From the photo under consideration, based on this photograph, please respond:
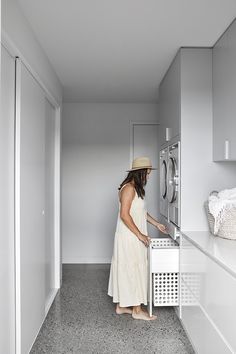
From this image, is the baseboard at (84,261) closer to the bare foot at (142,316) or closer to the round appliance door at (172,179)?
the bare foot at (142,316)

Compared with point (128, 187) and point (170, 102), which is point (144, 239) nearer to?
point (128, 187)

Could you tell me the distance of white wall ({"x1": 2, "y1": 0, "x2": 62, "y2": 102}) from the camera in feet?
6.54

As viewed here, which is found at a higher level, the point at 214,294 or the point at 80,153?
the point at 80,153

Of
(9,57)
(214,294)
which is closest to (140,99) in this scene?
(9,57)

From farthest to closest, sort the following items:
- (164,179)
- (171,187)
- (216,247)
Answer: (164,179), (171,187), (216,247)

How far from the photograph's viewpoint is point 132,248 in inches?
126

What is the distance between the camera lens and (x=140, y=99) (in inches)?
196

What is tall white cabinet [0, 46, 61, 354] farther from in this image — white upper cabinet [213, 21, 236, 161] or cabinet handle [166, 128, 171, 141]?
white upper cabinet [213, 21, 236, 161]

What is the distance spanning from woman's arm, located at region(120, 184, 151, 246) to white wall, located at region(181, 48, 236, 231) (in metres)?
0.41

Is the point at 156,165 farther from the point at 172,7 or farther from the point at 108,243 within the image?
the point at 172,7

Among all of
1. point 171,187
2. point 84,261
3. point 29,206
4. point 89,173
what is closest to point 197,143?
point 171,187

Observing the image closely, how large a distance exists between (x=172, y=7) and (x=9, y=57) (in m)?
1.06

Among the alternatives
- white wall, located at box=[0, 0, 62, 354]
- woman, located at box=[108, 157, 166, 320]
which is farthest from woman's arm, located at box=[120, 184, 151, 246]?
white wall, located at box=[0, 0, 62, 354]

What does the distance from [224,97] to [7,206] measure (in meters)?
1.73
